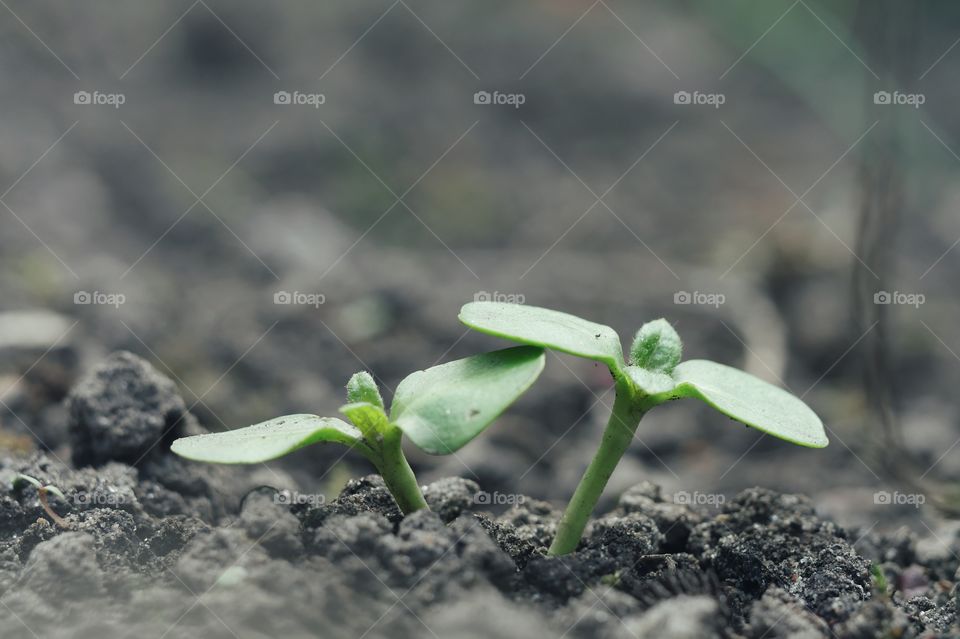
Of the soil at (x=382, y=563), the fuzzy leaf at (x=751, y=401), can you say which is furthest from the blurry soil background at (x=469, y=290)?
the fuzzy leaf at (x=751, y=401)

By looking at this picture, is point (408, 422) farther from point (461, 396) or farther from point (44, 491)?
point (44, 491)

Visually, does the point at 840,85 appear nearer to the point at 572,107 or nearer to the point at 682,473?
the point at 572,107

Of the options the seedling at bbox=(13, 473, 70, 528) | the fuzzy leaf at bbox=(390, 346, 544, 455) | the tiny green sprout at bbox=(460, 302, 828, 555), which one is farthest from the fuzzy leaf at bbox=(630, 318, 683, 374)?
the seedling at bbox=(13, 473, 70, 528)

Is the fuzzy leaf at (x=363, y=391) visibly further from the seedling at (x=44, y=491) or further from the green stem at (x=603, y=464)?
the seedling at (x=44, y=491)

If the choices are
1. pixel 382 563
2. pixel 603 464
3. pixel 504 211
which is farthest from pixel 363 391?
pixel 504 211

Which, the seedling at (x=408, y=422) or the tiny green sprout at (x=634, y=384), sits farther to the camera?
the tiny green sprout at (x=634, y=384)

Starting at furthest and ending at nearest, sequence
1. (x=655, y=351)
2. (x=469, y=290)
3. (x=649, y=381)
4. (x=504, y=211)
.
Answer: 1. (x=504, y=211)
2. (x=469, y=290)
3. (x=655, y=351)
4. (x=649, y=381)

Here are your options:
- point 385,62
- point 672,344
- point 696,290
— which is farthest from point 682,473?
point 385,62
